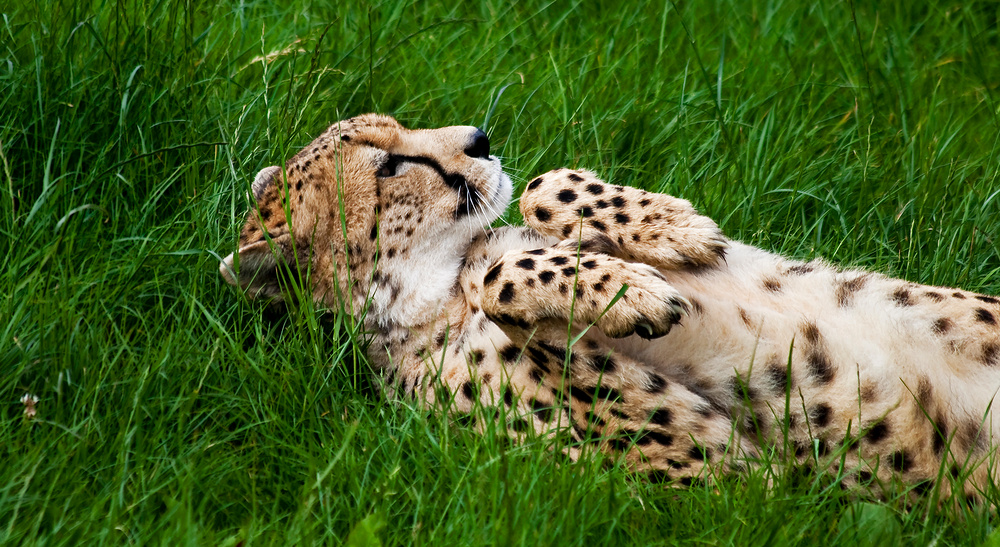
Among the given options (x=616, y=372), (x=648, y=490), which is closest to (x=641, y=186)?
(x=616, y=372)

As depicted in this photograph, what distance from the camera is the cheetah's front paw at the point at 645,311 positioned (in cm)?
261

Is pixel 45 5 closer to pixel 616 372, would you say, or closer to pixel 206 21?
pixel 206 21

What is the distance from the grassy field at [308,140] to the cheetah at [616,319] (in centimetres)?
13

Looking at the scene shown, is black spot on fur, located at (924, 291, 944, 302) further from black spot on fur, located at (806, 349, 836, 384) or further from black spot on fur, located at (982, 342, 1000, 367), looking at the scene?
black spot on fur, located at (806, 349, 836, 384)

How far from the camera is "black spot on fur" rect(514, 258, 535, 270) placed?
110 inches

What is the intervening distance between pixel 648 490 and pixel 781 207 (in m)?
1.87

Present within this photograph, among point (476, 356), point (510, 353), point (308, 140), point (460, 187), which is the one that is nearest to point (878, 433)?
point (510, 353)

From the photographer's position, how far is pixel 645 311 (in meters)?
2.61

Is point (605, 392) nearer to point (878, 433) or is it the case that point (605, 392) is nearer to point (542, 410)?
point (542, 410)

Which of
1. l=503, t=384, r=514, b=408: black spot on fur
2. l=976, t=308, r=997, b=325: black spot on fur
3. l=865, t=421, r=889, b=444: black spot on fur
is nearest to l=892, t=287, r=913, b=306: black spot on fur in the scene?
l=976, t=308, r=997, b=325: black spot on fur

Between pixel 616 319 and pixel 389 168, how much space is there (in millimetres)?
1044

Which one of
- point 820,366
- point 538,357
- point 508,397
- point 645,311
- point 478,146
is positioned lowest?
point 508,397

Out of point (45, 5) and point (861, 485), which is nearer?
point (861, 485)

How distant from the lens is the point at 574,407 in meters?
2.72
